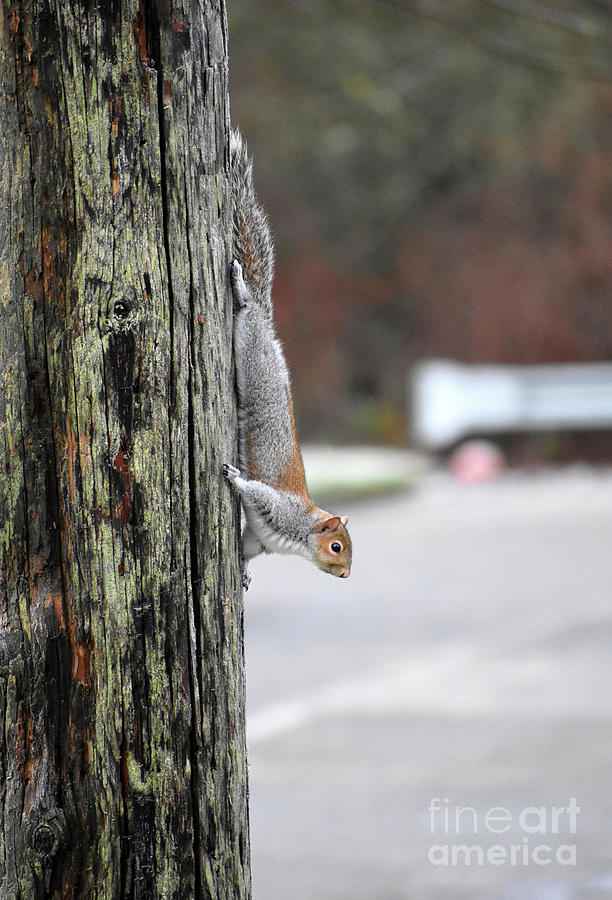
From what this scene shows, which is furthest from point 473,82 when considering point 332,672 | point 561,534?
point 332,672

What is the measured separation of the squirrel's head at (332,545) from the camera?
3.77 m

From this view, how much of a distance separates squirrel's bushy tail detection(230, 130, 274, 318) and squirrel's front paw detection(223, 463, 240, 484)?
1.47ft

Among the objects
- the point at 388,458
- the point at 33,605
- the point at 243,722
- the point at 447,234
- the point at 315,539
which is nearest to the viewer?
the point at 33,605

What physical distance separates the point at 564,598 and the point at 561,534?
109 inches

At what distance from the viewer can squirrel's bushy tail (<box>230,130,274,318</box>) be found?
294 cm

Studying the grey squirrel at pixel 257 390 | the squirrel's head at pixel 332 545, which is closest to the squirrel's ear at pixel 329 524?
the squirrel's head at pixel 332 545

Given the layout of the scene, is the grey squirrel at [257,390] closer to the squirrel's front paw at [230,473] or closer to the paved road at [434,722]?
the squirrel's front paw at [230,473]

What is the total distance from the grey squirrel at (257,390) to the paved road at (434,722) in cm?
176

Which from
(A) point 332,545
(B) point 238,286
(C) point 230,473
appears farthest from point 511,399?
(C) point 230,473

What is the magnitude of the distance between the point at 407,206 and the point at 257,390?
58.4 feet

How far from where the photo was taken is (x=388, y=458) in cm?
1733

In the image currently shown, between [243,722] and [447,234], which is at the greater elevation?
[447,234]

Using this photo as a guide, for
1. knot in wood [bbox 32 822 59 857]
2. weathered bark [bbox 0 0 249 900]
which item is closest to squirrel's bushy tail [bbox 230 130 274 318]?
weathered bark [bbox 0 0 249 900]

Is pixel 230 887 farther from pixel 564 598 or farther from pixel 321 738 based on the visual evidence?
pixel 564 598
